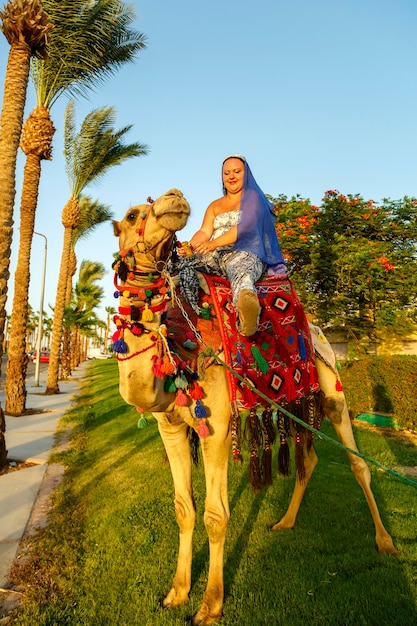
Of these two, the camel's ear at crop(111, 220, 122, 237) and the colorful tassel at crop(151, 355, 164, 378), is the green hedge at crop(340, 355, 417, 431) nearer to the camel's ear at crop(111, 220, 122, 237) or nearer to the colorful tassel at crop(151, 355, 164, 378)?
the colorful tassel at crop(151, 355, 164, 378)

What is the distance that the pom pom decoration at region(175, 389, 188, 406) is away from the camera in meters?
3.14

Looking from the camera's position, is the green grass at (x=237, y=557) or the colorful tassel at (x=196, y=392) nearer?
the colorful tassel at (x=196, y=392)

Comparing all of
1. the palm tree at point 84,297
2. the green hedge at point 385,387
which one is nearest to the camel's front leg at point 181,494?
the green hedge at point 385,387

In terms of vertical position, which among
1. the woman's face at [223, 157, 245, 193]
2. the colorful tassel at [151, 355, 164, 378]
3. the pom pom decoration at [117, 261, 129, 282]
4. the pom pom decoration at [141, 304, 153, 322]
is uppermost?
the woman's face at [223, 157, 245, 193]

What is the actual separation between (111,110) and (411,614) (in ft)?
60.8

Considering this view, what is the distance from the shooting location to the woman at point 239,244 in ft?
10.5

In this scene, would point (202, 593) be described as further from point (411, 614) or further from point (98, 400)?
point (98, 400)

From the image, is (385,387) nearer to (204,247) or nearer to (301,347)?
(301,347)

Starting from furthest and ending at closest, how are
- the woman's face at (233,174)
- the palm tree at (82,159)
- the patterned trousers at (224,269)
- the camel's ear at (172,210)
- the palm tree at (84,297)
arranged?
the palm tree at (84,297), the palm tree at (82,159), the woman's face at (233,174), the patterned trousers at (224,269), the camel's ear at (172,210)

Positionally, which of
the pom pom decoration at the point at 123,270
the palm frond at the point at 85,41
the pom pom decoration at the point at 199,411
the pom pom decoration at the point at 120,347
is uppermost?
the palm frond at the point at 85,41

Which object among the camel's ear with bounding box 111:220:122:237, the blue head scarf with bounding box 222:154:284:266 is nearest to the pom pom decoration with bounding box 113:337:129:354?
the camel's ear with bounding box 111:220:122:237

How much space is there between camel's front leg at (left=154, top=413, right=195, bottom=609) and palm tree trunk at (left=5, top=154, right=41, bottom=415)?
9.44 m

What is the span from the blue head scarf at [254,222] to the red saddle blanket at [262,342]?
354mm

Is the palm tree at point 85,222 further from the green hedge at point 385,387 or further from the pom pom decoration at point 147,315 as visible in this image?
the pom pom decoration at point 147,315
